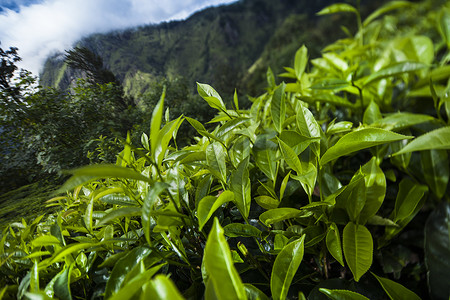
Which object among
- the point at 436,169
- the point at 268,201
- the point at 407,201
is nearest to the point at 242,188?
the point at 268,201

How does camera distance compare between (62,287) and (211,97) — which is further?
(211,97)

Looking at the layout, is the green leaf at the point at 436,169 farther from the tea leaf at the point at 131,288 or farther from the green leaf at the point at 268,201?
the tea leaf at the point at 131,288

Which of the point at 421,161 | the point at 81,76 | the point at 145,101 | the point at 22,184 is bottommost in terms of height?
the point at 421,161

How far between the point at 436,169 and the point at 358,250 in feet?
1.74

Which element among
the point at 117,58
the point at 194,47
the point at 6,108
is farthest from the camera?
the point at 194,47

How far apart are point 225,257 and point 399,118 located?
0.73 m

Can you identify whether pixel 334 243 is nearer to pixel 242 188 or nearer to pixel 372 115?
pixel 242 188

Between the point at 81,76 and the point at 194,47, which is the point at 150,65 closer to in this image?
the point at 81,76

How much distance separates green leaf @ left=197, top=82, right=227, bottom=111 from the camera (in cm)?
56

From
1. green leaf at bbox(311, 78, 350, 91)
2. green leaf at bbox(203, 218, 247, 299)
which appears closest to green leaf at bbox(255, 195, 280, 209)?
green leaf at bbox(203, 218, 247, 299)

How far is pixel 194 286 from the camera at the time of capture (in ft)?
1.53

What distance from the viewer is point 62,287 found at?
40cm

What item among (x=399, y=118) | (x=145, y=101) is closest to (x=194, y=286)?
(x=145, y=101)

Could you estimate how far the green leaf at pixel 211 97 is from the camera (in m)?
0.56
